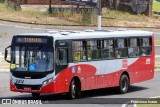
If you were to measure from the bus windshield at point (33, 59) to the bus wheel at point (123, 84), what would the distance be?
4.99m

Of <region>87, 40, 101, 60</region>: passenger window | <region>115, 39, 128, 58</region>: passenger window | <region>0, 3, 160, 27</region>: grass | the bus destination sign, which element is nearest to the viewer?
the bus destination sign

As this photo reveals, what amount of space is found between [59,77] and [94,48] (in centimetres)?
283

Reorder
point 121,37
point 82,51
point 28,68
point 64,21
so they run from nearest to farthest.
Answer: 1. point 28,68
2. point 82,51
3. point 121,37
4. point 64,21

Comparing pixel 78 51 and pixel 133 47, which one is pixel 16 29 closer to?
pixel 133 47

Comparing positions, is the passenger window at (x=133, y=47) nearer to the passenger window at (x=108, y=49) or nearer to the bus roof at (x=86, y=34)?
the bus roof at (x=86, y=34)

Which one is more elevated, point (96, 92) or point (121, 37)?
point (121, 37)

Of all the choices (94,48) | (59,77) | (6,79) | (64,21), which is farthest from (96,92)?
(64,21)

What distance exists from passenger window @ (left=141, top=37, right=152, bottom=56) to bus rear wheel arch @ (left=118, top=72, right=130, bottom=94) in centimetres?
184

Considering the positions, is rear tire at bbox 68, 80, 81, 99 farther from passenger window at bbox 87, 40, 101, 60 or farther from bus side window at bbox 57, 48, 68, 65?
passenger window at bbox 87, 40, 101, 60

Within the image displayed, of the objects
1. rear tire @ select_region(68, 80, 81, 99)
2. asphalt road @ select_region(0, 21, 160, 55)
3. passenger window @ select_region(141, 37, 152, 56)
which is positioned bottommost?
asphalt road @ select_region(0, 21, 160, 55)

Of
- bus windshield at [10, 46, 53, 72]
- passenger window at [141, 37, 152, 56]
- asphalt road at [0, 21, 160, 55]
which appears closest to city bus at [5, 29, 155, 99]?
bus windshield at [10, 46, 53, 72]

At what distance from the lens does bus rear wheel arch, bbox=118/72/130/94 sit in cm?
2412

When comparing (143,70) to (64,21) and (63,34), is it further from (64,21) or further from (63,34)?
(64,21)

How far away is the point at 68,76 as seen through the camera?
2086 centimetres
